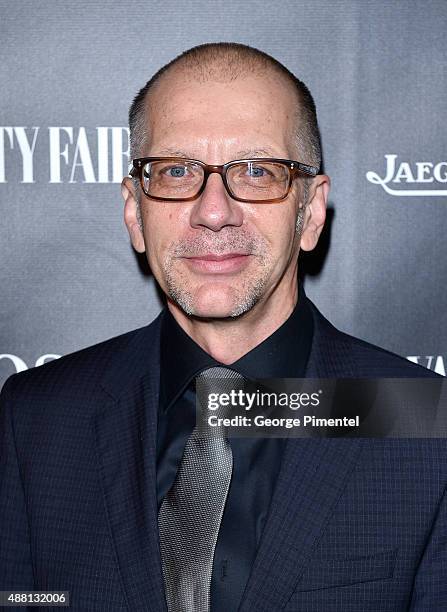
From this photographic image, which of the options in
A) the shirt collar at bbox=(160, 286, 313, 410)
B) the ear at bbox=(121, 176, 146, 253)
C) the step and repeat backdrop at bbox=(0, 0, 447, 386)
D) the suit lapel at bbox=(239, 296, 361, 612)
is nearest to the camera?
the suit lapel at bbox=(239, 296, 361, 612)

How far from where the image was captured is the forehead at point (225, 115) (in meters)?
1.76

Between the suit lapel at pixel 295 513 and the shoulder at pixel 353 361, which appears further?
the shoulder at pixel 353 361

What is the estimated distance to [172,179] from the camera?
178 centimetres

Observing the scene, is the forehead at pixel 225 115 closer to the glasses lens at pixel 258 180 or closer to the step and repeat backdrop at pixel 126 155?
the glasses lens at pixel 258 180

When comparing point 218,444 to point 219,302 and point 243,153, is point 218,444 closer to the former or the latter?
point 219,302

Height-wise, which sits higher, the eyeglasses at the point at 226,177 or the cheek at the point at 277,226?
the eyeglasses at the point at 226,177

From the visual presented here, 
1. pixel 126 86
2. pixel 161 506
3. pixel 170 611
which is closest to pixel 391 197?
pixel 126 86

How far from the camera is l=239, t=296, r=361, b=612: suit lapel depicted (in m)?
1.61

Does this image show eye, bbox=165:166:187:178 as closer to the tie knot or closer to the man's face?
the man's face

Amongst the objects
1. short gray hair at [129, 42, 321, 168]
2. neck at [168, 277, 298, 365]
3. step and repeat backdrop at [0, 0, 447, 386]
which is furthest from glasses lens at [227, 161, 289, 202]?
step and repeat backdrop at [0, 0, 447, 386]

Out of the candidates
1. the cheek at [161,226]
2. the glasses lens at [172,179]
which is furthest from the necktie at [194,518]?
the glasses lens at [172,179]

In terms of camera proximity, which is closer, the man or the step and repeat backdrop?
the man

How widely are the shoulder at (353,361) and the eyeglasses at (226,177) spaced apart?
0.35m

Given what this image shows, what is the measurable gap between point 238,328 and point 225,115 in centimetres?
46
